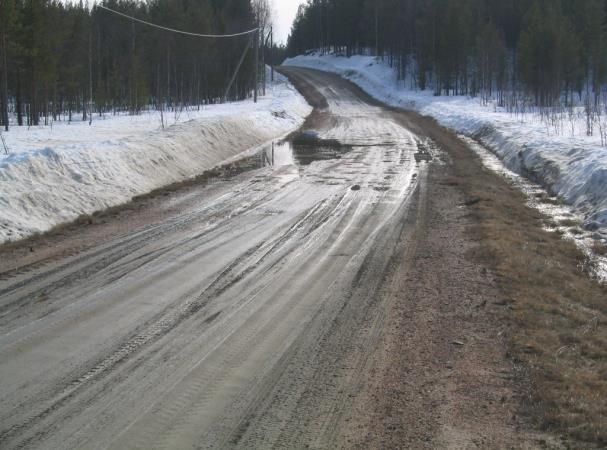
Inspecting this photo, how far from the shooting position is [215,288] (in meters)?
6.87

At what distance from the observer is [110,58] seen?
57281 mm

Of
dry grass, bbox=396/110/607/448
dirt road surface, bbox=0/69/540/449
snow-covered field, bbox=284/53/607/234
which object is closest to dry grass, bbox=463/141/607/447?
dry grass, bbox=396/110/607/448

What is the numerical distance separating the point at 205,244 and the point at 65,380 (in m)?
4.26

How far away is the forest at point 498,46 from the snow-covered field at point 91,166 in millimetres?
26836

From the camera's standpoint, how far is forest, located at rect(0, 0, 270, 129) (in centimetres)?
3488

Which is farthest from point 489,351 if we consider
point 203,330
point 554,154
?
point 554,154

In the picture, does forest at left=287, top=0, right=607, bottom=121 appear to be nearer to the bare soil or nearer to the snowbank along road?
the snowbank along road

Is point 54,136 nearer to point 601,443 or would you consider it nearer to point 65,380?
point 65,380

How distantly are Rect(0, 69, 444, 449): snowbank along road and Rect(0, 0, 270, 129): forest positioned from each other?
24.8 m

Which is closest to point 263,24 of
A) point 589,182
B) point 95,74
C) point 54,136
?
point 95,74

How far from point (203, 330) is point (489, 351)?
8.55ft

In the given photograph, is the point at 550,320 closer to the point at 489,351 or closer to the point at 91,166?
the point at 489,351

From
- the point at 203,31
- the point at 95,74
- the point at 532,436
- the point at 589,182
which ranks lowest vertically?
the point at 532,436

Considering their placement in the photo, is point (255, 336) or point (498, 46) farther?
point (498, 46)
